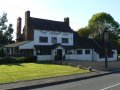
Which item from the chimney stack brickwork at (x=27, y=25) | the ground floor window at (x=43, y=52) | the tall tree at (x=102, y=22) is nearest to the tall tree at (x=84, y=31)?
the tall tree at (x=102, y=22)

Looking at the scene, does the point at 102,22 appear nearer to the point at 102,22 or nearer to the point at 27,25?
the point at 102,22

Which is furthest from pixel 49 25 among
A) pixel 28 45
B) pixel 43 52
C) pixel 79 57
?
pixel 79 57

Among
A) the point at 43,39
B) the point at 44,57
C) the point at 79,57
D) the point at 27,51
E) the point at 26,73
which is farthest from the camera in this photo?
the point at 79,57

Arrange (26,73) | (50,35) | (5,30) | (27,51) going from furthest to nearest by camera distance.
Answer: (5,30) < (50,35) < (27,51) < (26,73)

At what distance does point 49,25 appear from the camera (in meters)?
63.5

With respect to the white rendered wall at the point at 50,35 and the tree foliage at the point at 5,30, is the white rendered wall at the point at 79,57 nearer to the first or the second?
the white rendered wall at the point at 50,35

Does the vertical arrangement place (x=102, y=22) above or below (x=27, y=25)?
above

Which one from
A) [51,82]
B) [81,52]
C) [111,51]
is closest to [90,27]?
[111,51]

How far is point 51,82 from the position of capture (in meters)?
22.3

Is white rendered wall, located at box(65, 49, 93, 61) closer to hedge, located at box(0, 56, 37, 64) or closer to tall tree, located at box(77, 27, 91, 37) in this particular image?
hedge, located at box(0, 56, 37, 64)

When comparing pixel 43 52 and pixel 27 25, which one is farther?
pixel 27 25

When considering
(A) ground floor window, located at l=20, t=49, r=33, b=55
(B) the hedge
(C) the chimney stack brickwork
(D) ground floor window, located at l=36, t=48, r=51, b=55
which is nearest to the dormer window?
(D) ground floor window, located at l=36, t=48, r=51, b=55

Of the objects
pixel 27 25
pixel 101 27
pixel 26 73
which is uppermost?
pixel 101 27

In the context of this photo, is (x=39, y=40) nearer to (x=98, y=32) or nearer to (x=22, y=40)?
(x=22, y=40)
